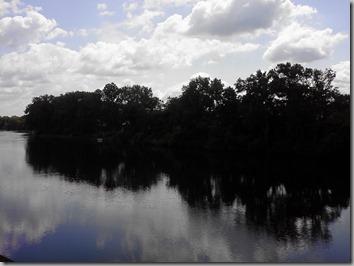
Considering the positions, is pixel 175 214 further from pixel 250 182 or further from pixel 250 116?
pixel 250 116

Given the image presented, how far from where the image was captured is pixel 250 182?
1364 inches

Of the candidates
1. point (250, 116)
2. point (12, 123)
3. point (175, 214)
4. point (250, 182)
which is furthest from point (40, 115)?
point (175, 214)

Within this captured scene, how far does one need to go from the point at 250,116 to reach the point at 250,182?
2269cm

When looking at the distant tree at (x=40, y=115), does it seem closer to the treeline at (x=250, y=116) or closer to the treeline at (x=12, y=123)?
the treeline at (x=250, y=116)

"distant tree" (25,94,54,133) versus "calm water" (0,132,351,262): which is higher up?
"distant tree" (25,94,54,133)

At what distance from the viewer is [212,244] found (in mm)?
17938

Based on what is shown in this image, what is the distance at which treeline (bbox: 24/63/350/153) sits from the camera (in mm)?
51000

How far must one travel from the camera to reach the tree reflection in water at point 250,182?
22273mm

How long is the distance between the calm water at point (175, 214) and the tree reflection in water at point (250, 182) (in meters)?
0.10

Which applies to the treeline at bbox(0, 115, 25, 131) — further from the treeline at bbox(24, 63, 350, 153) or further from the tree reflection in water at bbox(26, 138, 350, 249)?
the tree reflection in water at bbox(26, 138, 350, 249)

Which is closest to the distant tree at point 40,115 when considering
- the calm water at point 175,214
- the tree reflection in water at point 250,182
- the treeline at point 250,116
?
the treeline at point 250,116

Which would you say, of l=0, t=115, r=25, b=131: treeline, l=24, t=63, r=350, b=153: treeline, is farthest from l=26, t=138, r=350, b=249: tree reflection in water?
l=0, t=115, r=25, b=131: treeline

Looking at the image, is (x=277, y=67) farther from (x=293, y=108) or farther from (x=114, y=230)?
(x=114, y=230)

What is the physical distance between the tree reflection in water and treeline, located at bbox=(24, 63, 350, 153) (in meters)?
4.85
